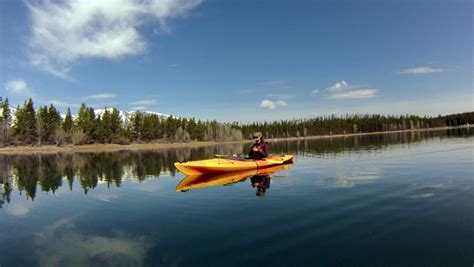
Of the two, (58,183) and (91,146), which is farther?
(91,146)

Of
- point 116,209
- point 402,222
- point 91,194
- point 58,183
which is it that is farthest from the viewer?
point 58,183

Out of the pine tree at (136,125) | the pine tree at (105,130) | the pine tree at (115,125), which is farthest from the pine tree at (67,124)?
the pine tree at (136,125)

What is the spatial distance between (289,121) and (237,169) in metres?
174

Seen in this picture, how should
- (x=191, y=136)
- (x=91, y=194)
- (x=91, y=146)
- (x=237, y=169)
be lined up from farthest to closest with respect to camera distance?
(x=191, y=136) < (x=91, y=146) < (x=237, y=169) < (x=91, y=194)

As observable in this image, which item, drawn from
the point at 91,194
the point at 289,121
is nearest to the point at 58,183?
the point at 91,194

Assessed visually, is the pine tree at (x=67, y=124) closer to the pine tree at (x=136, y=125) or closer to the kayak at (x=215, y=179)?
the pine tree at (x=136, y=125)

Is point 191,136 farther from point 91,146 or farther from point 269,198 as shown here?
point 269,198

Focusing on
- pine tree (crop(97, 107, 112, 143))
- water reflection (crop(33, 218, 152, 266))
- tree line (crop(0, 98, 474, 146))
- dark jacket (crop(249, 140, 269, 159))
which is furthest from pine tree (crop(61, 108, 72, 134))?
water reflection (crop(33, 218, 152, 266))

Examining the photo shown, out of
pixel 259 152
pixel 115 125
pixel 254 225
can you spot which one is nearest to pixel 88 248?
pixel 254 225

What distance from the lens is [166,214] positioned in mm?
13555

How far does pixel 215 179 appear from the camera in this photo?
912 inches

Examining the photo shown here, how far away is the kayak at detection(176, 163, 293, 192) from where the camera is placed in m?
20.7

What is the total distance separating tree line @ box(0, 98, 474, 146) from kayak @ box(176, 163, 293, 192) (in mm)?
98802

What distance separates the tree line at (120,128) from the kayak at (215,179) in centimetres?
9880
